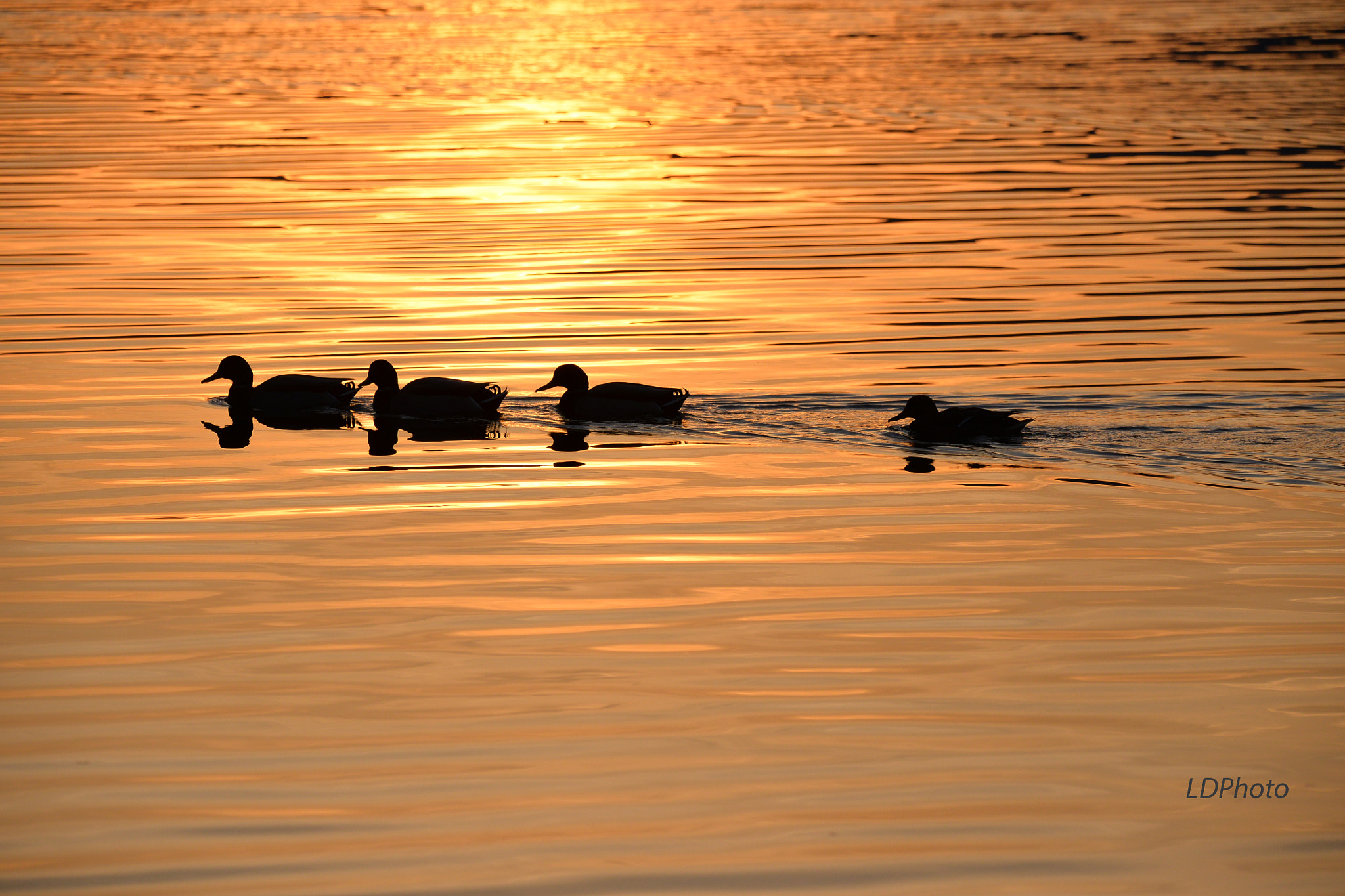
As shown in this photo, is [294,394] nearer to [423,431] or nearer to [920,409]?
[423,431]

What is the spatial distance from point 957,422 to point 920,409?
39 cm

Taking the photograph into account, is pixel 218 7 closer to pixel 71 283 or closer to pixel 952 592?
pixel 71 283

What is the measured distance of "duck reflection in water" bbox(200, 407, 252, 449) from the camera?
1580cm

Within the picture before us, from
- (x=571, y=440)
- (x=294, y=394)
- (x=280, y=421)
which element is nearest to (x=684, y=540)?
(x=571, y=440)

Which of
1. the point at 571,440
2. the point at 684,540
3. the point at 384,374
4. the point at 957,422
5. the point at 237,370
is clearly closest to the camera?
the point at 684,540

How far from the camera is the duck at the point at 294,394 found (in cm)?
1653

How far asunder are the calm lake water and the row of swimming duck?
0.74 ft

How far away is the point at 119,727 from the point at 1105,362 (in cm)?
1197

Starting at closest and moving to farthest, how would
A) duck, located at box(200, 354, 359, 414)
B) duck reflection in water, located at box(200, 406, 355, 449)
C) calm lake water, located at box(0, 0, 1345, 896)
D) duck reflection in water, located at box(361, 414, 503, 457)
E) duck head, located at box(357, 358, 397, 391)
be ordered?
1. calm lake water, located at box(0, 0, 1345, 896)
2. duck reflection in water, located at box(361, 414, 503, 457)
3. duck reflection in water, located at box(200, 406, 355, 449)
4. duck, located at box(200, 354, 359, 414)
5. duck head, located at box(357, 358, 397, 391)

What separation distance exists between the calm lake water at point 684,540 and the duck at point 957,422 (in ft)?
0.64

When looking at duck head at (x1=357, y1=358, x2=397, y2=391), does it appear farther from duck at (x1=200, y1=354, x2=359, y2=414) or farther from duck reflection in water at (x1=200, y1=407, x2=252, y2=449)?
duck reflection in water at (x1=200, y1=407, x2=252, y2=449)

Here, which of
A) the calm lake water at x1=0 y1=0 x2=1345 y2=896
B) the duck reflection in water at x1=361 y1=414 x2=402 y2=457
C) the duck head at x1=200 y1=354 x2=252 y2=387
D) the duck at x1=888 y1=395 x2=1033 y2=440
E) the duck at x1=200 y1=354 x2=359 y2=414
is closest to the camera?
the calm lake water at x1=0 y1=0 x2=1345 y2=896

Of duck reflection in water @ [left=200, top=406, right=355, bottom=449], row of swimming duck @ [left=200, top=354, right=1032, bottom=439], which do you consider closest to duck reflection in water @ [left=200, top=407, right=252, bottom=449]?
duck reflection in water @ [left=200, top=406, right=355, bottom=449]

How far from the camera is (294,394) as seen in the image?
652 inches
